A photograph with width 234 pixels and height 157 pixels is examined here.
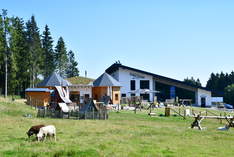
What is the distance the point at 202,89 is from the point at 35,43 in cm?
3740

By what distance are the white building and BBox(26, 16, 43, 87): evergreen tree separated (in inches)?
683

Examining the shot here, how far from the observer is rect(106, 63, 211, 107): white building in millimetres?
67250

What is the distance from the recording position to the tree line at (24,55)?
5668 cm

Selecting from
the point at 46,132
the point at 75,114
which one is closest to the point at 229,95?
the point at 75,114

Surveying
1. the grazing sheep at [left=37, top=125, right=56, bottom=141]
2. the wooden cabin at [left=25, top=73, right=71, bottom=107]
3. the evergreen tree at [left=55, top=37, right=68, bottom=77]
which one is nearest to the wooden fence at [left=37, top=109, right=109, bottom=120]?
the wooden cabin at [left=25, top=73, right=71, bottom=107]

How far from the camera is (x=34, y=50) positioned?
73688 mm

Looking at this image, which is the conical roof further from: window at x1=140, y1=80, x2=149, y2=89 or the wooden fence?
the wooden fence

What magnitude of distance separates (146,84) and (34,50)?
2588cm

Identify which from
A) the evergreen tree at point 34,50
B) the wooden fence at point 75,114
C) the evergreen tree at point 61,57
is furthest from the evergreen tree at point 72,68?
the wooden fence at point 75,114

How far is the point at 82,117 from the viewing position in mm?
31141

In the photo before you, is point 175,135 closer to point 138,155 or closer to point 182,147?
point 182,147

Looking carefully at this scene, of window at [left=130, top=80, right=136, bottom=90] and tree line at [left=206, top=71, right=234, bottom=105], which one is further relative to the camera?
tree line at [left=206, top=71, right=234, bottom=105]

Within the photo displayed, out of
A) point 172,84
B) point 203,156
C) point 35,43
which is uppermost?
point 35,43

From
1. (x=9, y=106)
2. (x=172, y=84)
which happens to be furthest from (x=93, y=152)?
(x=172, y=84)
